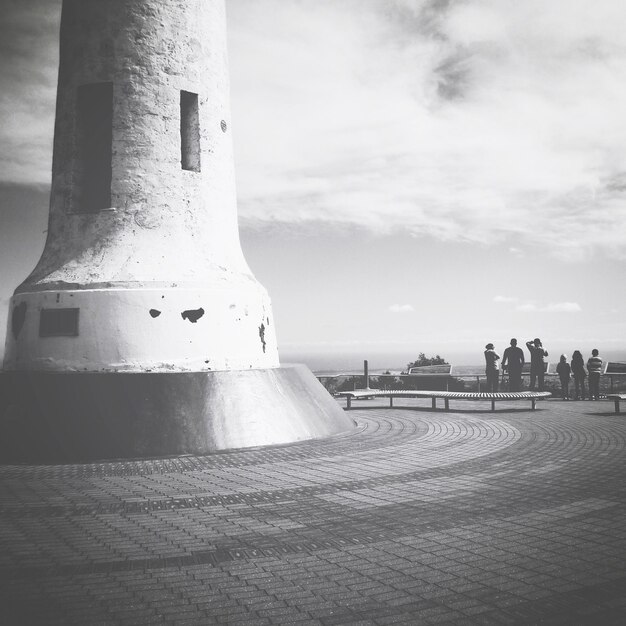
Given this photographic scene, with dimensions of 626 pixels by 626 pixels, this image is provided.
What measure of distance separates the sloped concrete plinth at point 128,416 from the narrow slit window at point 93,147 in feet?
10.7

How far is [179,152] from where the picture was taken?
1086 cm

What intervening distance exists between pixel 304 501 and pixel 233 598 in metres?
2.45

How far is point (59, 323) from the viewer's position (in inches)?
389

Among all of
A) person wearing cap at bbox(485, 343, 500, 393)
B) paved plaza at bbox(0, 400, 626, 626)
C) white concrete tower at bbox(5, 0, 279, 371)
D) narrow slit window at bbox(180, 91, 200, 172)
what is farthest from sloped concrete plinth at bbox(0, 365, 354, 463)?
person wearing cap at bbox(485, 343, 500, 393)

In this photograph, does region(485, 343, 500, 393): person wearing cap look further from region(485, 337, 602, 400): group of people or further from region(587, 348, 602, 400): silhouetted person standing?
region(587, 348, 602, 400): silhouetted person standing

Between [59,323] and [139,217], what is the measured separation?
2174 mm

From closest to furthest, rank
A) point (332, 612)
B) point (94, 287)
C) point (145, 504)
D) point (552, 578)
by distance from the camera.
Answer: point (332, 612) → point (552, 578) → point (145, 504) → point (94, 287)

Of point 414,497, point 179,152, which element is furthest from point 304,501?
point 179,152

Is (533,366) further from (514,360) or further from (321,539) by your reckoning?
(321,539)

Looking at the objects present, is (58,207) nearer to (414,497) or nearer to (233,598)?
(414,497)

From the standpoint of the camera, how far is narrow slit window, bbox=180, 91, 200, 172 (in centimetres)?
1111

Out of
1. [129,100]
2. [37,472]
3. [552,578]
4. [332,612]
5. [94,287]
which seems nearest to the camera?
[332,612]

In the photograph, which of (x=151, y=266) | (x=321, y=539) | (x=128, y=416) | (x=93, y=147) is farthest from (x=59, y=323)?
(x=321, y=539)

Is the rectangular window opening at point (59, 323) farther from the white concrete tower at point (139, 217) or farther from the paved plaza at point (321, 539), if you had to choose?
the paved plaza at point (321, 539)
